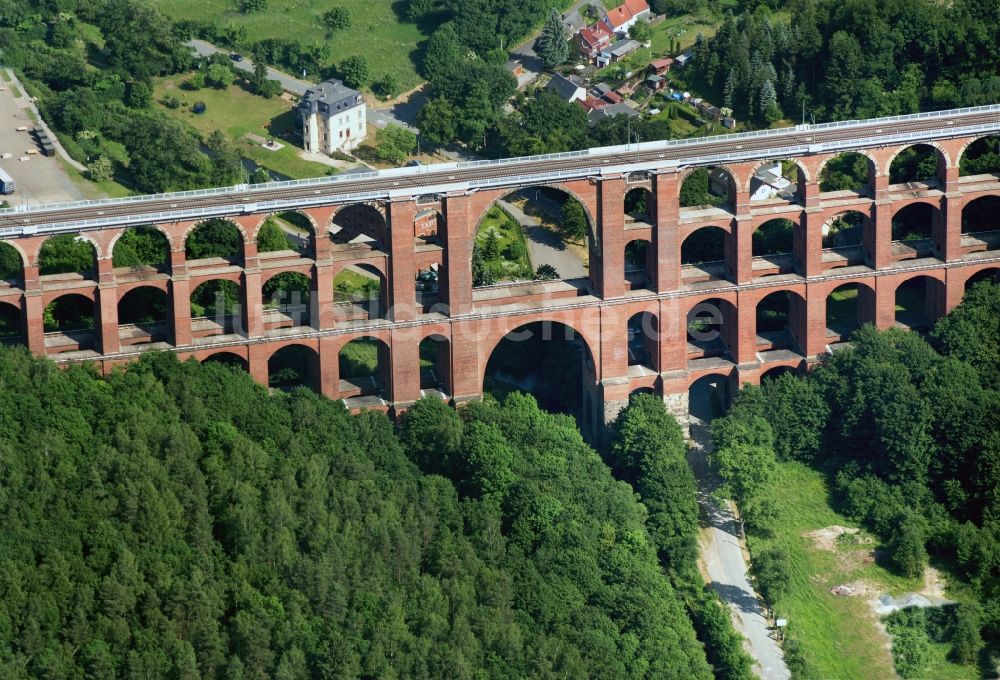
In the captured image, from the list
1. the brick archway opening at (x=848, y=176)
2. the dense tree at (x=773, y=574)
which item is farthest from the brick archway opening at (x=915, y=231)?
the dense tree at (x=773, y=574)

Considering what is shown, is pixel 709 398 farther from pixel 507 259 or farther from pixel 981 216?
pixel 981 216

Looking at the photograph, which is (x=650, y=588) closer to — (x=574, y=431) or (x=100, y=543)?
(x=574, y=431)

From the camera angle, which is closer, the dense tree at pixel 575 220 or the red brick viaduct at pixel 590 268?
the red brick viaduct at pixel 590 268

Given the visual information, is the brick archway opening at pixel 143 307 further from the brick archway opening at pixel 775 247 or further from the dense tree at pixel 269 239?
the brick archway opening at pixel 775 247

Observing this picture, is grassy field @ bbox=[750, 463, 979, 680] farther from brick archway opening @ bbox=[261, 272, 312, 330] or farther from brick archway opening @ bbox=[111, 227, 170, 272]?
brick archway opening @ bbox=[111, 227, 170, 272]

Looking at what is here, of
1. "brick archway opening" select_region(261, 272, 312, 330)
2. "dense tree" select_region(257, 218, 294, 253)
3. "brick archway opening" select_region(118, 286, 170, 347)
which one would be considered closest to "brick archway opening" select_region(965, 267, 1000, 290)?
"brick archway opening" select_region(261, 272, 312, 330)

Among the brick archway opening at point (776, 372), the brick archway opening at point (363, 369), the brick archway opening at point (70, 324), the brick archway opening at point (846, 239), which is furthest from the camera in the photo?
the brick archway opening at point (776, 372)

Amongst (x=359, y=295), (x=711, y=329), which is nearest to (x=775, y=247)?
(x=711, y=329)
